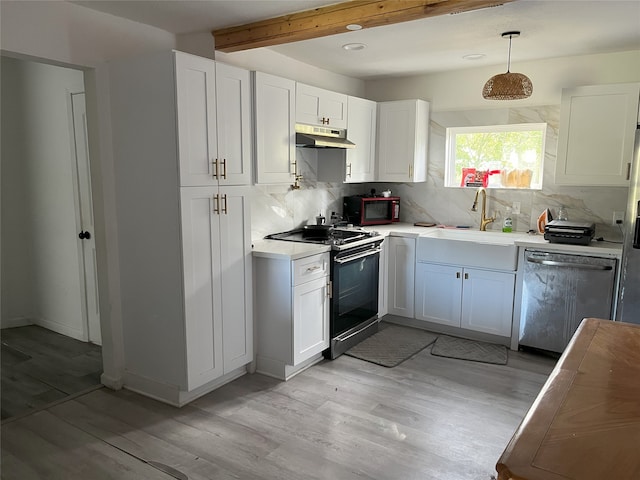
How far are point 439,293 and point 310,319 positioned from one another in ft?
4.60

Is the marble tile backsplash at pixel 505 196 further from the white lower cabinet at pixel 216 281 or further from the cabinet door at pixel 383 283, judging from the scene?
the white lower cabinet at pixel 216 281

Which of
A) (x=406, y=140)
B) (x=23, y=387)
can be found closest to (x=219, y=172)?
(x=23, y=387)

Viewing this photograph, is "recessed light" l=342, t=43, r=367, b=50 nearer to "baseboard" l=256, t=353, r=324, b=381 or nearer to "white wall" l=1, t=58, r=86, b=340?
"white wall" l=1, t=58, r=86, b=340

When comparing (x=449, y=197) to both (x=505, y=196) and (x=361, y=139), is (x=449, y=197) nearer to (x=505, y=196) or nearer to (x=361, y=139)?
(x=505, y=196)

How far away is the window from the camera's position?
442 cm

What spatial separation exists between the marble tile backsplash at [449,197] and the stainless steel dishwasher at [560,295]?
2.35 feet

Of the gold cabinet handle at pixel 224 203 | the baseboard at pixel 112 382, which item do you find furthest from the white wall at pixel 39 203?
the gold cabinet handle at pixel 224 203

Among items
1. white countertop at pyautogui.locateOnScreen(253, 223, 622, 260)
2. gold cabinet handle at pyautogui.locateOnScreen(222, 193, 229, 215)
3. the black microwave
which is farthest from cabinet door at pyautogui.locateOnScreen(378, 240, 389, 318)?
gold cabinet handle at pyautogui.locateOnScreen(222, 193, 229, 215)

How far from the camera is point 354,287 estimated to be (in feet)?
12.8

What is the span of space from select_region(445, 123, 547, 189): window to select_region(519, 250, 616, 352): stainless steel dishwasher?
1020 mm

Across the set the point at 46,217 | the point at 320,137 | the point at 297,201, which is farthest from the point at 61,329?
the point at 320,137

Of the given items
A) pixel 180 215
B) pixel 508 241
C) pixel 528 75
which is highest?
pixel 528 75

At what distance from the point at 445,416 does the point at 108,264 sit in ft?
7.67

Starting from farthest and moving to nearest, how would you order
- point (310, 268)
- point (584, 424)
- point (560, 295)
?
point (560, 295) → point (310, 268) → point (584, 424)
